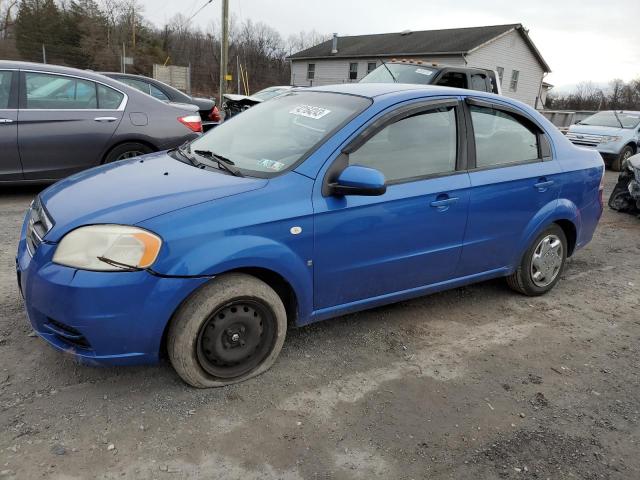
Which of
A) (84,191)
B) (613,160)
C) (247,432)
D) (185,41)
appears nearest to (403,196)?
(247,432)

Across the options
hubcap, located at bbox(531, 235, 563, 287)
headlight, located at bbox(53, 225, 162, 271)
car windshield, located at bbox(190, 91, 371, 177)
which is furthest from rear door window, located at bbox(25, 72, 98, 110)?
hubcap, located at bbox(531, 235, 563, 287)

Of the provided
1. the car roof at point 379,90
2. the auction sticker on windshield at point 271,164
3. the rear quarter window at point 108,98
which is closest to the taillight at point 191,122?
the rear quarter window at point 108,98

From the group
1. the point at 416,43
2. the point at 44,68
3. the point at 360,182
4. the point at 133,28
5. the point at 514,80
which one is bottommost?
the point at 360,182

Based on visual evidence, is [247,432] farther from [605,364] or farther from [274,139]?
[605,364]

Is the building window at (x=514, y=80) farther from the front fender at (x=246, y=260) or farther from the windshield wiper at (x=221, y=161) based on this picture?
the front fender at (x=246, y=260)

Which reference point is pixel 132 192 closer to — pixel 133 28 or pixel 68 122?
pixel 68 122

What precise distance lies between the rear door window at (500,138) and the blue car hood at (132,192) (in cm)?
172

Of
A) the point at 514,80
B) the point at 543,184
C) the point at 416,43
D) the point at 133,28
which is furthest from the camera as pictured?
the point at 133,28

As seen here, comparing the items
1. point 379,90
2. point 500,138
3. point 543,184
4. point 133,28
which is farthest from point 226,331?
point 133,28

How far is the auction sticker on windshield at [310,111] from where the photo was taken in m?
3.41

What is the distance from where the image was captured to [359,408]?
2.85 meters

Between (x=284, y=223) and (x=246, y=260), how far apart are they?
294 mm

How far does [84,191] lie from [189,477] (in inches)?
66.0

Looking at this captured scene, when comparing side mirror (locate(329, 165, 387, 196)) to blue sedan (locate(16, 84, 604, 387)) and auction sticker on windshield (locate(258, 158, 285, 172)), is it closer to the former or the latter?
blue sedan (locate(16, 84, 604, 387))
